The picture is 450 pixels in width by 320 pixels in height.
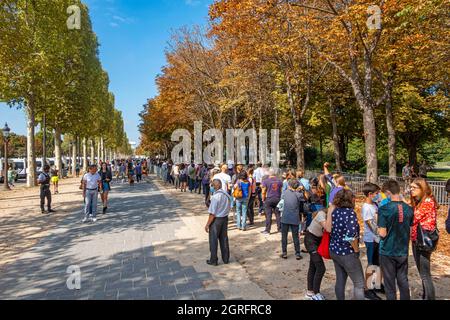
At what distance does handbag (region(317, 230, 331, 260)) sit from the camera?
4.76 meters

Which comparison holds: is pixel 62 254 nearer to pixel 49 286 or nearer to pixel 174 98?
pixel 49 286

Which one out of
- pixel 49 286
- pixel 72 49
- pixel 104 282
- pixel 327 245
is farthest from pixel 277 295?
pixel 72 49

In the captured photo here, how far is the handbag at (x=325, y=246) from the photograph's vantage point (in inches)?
187

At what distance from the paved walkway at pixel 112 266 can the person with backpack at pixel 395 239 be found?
213cm

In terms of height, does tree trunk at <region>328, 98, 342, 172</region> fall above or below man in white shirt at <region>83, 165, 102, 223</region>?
above

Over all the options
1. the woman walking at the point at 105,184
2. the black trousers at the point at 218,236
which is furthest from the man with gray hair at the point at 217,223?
the woman walking at the point at 105,184

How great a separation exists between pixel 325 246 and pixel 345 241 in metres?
0.37

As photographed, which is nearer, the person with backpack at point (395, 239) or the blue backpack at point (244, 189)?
the person with backpack at point (395, 239)

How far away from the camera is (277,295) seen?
218 inches

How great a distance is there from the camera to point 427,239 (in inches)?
193

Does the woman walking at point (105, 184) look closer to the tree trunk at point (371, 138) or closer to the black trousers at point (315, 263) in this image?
the black trousers at point (315, 263)

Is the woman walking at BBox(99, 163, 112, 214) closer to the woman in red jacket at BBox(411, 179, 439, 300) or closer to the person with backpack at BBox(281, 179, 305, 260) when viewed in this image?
the person with backpack at BBox(281, 179, 305, 260)

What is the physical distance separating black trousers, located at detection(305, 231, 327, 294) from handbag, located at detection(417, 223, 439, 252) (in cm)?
128

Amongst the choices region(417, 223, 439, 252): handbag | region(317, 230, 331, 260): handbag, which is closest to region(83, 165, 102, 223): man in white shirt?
region(317, 230, 331, 260): handbag
